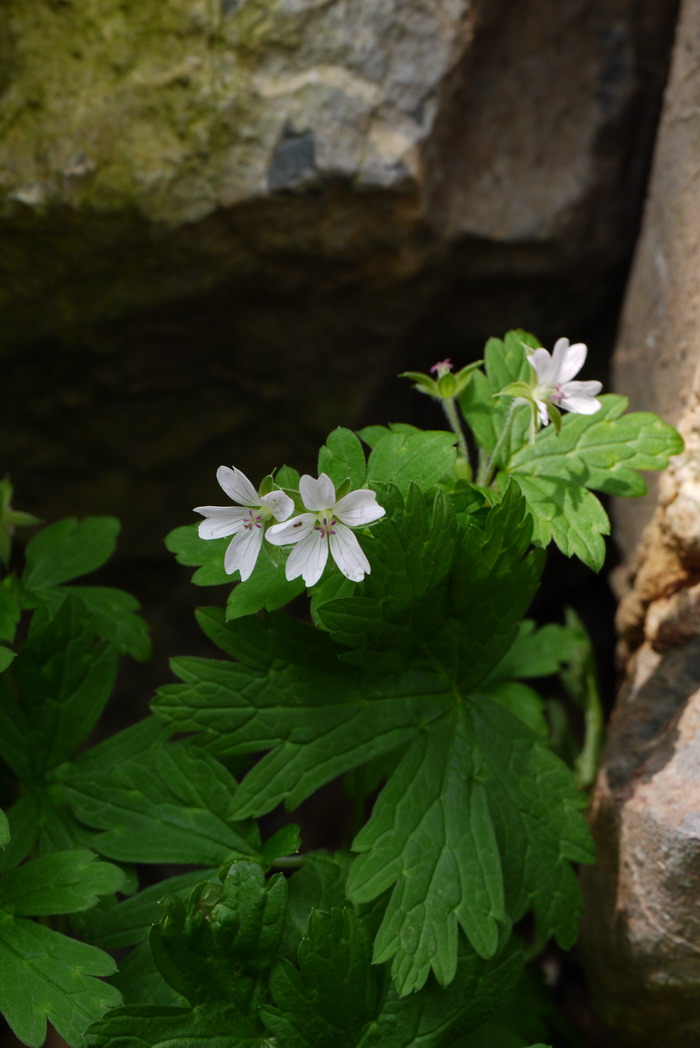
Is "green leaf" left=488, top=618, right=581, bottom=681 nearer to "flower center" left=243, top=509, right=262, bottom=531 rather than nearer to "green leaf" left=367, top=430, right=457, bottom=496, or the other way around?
"green leaf" left=367, top=430, right=457, bottom=496

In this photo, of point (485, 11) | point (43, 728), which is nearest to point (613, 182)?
point (485, 11)

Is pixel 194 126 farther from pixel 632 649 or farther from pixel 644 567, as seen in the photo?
pixel 632 649

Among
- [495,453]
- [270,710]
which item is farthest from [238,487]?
[495,453]

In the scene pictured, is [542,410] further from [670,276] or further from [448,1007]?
[448,1007]

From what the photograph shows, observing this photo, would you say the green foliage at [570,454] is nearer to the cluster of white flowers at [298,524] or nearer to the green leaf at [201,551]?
the cluster of white flowers at [298,524]

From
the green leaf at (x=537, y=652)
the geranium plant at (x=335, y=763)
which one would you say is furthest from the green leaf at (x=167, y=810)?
the green leaf at (x=537, y=652)
